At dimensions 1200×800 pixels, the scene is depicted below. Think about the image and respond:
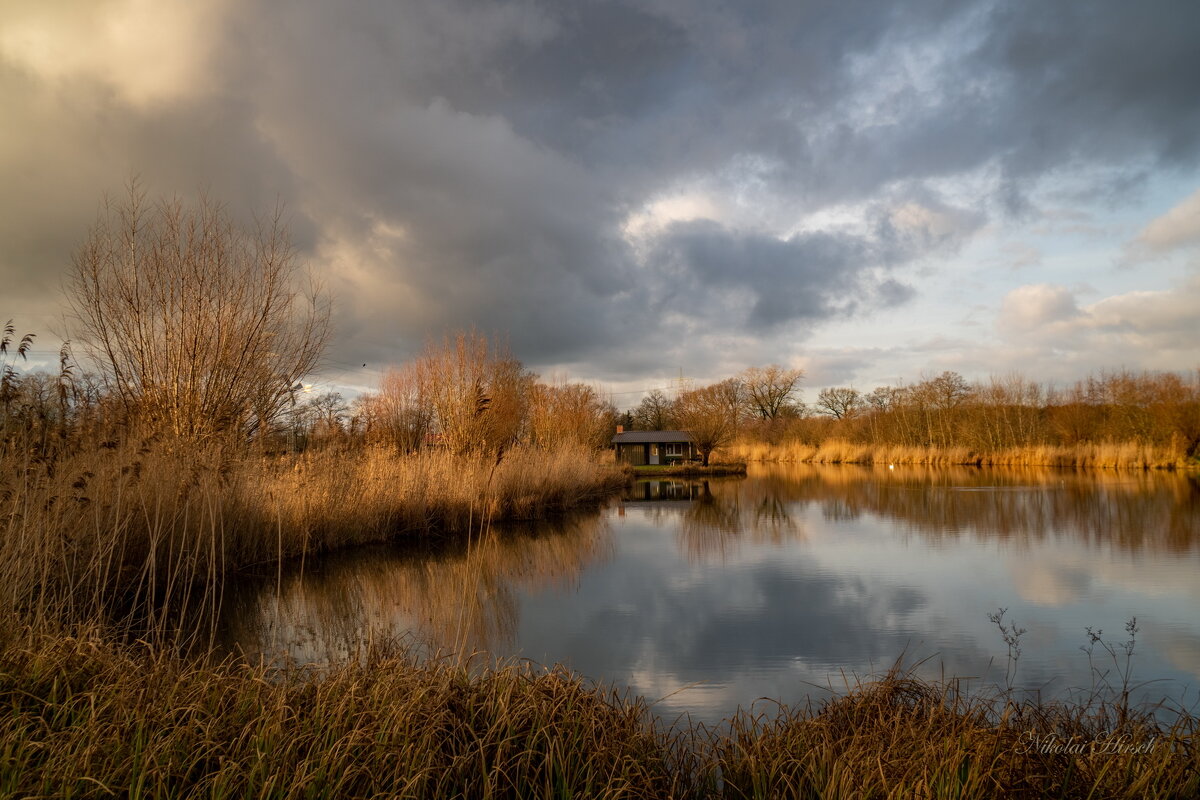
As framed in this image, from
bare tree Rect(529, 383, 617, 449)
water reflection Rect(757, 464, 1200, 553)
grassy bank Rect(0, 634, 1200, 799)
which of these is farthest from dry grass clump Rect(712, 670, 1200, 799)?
bare tree Rect(529, 383, 617, 449)

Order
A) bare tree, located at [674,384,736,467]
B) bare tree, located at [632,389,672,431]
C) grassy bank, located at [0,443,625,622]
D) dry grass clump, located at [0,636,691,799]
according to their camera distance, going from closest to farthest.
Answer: dry grass clump, located at [0,636,691,799], grassy bank, located at [0,443,625,622], bare tree, located at [674,384,736,467], bare tree, located at [632,389,672,431]

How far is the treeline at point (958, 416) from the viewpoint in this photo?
27.4 metres

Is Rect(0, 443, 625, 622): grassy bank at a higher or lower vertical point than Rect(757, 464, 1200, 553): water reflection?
higher

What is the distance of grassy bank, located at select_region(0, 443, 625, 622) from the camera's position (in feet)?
15.1

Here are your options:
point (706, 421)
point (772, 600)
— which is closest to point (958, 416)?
point (706, 421)

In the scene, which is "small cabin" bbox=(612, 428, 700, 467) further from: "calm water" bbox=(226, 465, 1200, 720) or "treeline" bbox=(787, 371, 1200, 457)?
"calm water" bbox=(226, 465, 1200, 720)

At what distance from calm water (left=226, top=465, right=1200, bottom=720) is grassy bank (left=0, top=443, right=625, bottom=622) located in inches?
26.9

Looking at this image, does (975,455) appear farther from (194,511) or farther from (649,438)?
(194,511)

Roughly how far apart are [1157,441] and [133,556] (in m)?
34.5

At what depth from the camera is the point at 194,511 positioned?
7188 millimetres

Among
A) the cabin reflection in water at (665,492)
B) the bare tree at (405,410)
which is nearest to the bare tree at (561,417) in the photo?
the cabin reflection in water at (665,492)

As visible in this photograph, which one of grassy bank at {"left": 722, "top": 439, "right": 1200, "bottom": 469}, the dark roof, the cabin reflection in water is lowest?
the cabin reflection in water

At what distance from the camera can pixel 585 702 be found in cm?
346

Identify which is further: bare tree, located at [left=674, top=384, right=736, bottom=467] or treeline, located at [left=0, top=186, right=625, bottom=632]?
bare tree, located at [left=674, top=384, right=736, bottom=467]
